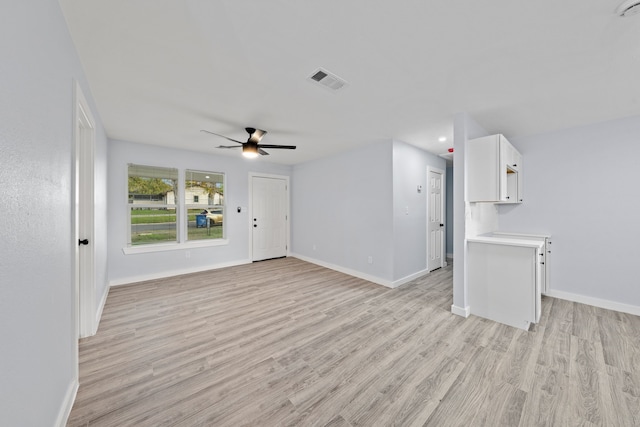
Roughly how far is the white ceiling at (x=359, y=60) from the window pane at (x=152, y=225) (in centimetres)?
169

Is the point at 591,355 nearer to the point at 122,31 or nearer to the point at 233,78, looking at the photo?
the point at 233,78

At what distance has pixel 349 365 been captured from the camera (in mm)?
2057

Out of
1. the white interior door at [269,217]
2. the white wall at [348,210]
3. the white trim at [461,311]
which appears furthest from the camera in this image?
the white interior door at [269,217]

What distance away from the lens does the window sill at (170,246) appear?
163 inches

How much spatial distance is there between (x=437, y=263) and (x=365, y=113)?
3.68m

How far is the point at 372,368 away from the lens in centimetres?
202

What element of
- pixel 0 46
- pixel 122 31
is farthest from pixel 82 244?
pixel 0 46

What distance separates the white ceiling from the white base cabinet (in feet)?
5.34

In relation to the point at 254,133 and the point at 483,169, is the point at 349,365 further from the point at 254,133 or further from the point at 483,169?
the point at 254,133

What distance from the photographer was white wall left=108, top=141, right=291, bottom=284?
4039 millimetres

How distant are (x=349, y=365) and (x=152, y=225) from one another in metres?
4.31

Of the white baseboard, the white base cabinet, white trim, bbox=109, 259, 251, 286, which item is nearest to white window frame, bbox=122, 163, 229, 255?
white trim, bbox=109, 259, 251, 286

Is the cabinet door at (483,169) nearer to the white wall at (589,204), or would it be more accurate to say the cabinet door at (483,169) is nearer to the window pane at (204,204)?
the white wall at (589,204)

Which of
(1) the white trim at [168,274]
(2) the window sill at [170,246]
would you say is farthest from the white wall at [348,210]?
(2) the window sill at [170,246]
